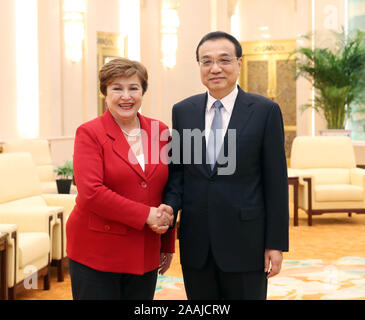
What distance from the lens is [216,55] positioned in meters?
2.12

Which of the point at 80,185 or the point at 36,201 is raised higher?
the point at 80,185

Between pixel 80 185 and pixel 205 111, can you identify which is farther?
pixel 205 111

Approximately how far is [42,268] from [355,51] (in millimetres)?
7487

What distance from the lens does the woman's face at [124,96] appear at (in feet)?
6.83

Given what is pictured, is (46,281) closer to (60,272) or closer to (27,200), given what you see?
(60,272)

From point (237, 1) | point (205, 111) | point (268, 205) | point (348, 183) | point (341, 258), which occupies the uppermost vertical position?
point (237, 1)

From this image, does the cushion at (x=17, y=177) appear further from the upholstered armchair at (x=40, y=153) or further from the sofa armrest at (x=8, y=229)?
the upholstered armchair at (x=40, y=153)

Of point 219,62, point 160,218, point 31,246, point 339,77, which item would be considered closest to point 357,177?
Answer: point 339,77

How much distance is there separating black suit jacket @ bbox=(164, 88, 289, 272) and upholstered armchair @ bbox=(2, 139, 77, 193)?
4.85 meters

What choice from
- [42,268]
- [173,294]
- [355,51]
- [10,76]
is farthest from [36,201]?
[355,51]

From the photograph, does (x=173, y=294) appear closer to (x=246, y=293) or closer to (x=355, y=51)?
(x=246, y=293)

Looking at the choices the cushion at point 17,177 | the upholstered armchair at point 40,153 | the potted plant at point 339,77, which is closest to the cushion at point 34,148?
the upholstered armchair at point 40,153

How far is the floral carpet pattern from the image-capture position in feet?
14.2

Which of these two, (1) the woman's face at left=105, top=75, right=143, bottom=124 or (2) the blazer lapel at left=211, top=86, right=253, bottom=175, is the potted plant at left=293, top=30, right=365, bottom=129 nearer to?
(2) the blazer lapel at left=211, top=86, right=253, bottom=175
